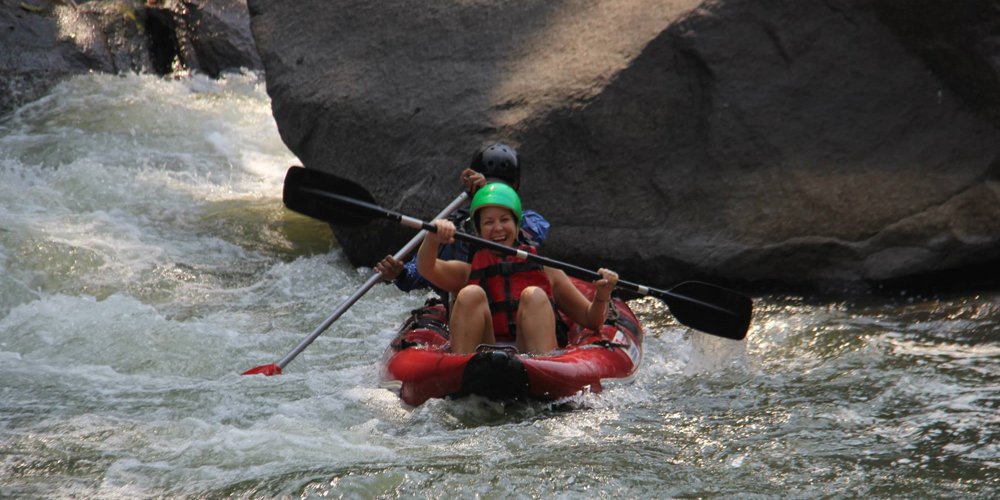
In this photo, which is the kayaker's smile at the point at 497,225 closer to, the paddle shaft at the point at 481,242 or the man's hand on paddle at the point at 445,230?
the paddle shaft at the point at 481,242

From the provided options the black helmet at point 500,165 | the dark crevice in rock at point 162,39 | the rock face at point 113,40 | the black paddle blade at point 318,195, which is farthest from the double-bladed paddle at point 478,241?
the dark crevice in rock at point 162,39

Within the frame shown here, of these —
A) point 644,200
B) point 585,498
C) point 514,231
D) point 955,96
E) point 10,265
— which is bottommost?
point 10,265

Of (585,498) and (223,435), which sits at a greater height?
(585,498)

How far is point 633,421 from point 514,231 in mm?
918

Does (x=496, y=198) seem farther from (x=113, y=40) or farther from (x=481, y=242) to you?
(x=113, y=40)

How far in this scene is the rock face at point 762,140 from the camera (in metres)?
4.83

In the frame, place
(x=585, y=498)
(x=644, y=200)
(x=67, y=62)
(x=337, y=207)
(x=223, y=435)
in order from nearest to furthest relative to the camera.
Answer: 1. (x=585, y=498)
2. (x=223, y=435)
3. (x=337, y=207)
4. (x=644, y=200)
5. (x=67, y=62)

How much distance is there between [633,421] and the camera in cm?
323

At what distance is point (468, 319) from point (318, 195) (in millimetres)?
772

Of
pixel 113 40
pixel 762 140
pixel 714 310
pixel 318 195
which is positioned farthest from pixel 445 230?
pixel 113 40

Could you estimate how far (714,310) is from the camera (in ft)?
12.7

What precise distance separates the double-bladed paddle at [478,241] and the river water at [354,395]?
23 centimetres

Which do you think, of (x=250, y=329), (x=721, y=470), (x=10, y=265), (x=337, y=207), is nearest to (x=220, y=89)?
(x=10, y=265)

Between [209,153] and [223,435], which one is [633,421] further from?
[209,153]
